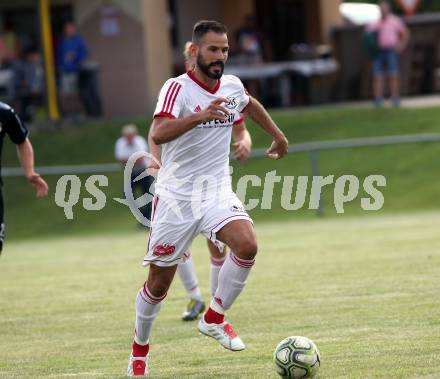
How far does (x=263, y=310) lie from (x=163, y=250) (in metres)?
2.81

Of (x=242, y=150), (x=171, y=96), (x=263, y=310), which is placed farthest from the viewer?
(x=263, y=310)

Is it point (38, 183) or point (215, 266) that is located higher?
point (38, 183)

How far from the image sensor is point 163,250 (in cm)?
680

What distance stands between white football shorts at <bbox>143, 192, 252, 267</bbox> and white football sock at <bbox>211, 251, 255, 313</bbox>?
0.55 ft


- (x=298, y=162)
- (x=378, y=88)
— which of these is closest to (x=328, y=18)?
(x=378, y=88)

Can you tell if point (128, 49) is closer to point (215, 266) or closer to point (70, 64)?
point (70, 64)

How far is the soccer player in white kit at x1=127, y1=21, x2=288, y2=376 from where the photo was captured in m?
6.79

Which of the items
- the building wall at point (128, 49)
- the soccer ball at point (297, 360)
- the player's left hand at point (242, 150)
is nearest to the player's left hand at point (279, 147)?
the player's left hand at point (242, 150)

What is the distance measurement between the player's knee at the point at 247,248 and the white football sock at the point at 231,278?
0.21 feet

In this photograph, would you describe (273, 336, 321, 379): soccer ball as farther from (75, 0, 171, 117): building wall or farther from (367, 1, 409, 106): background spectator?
(75, 0, 171, 117): building wall

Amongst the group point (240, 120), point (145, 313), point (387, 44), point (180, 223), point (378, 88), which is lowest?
point (378, 88)

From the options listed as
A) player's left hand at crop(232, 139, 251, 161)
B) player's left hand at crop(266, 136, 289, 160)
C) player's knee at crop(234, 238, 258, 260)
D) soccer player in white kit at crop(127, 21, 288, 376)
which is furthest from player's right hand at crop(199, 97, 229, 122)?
player's left hand at crop(232, 139, 251, 161)

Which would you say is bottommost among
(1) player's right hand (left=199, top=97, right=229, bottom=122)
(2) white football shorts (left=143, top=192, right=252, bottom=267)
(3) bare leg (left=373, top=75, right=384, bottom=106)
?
(3) bare leg (left=373, top=75, right=384, bottom=106)

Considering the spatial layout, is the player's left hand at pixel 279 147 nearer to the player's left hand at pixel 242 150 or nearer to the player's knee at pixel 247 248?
the player's left hand at pixel 242 150
